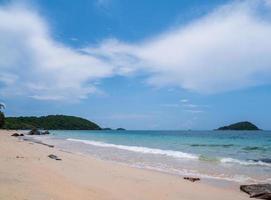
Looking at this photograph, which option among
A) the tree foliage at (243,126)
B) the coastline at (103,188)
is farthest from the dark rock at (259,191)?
the tree foliage at (243,126)

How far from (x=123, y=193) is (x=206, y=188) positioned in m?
3.11

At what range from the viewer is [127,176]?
12391 millimetres

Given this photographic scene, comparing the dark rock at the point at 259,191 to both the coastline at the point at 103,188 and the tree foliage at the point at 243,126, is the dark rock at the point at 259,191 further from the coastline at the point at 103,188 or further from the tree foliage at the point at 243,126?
the tree foliage at the point at 243,126

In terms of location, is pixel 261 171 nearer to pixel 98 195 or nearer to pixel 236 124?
pixel 98 195

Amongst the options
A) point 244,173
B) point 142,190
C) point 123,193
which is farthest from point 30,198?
point 244,173

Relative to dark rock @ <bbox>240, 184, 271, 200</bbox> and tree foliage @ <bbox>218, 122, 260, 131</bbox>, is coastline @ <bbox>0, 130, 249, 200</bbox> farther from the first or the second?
tree foliage @ <bbox>218, 122, 260, 131</bbox>

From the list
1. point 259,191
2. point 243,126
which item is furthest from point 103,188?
point 243,126

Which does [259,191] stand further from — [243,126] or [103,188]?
[243,126]

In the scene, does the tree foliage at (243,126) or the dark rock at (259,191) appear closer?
the dark rock at (259,191)

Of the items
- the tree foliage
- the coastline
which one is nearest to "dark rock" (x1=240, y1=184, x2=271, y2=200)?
the coastline

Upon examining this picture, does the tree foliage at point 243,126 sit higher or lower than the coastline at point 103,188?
higher

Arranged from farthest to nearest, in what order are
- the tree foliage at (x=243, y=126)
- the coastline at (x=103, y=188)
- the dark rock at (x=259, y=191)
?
the tree foliage at (x=243, y=126) < the dark rock at (x=259, y=191) < the coastline at (x=103, y=188)

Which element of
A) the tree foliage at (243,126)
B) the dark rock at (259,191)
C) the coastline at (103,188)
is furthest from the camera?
the tree foliage at (243,126)

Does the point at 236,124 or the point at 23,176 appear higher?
the point at 236,124
